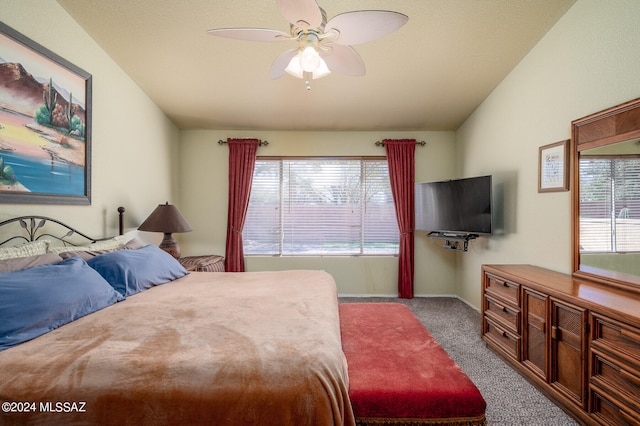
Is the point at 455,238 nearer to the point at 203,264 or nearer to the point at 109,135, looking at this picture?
the point at 203,264

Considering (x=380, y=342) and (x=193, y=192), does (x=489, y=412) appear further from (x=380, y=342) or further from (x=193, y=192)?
(x=193, y=192)

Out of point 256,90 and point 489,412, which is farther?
point 256,90

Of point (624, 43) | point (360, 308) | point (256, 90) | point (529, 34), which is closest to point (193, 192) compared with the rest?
point (256, 90)

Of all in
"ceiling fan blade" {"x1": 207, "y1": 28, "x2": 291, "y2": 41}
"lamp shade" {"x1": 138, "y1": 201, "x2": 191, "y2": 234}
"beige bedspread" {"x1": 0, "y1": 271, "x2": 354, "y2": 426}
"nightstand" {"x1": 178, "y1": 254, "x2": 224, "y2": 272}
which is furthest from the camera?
"nightstand" {"x1": 178, "y1": 254, "x2": 224, "y2": 272}

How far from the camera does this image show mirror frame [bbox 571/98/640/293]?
1.87m

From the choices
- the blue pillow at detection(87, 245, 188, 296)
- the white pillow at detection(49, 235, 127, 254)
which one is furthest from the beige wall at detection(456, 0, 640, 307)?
the white pillow at detection(49, 235, 127, 254)

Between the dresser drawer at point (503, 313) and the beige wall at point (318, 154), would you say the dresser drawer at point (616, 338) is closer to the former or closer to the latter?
the dresser drawer at point (503, 313)

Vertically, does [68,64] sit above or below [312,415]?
above

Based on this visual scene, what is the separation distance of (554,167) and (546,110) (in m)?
0.55

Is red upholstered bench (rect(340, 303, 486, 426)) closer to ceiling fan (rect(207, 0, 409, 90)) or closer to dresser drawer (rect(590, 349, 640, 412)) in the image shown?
dresser drawer (rect(590, 349, 640, 412))

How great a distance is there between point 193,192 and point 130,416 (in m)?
3.79

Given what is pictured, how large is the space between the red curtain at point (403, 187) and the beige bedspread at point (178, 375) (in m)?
3.10

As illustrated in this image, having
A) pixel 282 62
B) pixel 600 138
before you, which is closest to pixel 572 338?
pixel 600 138

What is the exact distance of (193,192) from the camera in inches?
175
